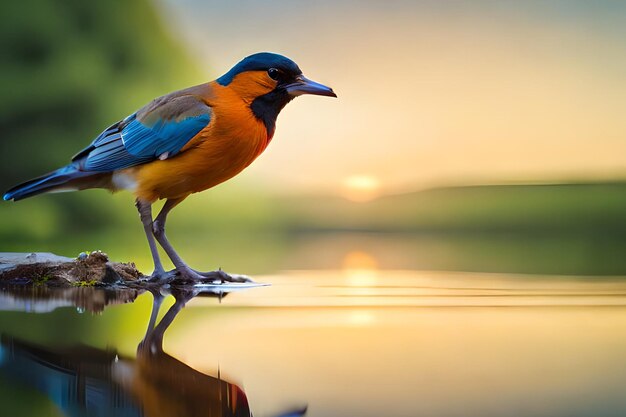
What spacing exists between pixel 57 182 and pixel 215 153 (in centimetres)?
115

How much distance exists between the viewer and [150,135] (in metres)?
4.61

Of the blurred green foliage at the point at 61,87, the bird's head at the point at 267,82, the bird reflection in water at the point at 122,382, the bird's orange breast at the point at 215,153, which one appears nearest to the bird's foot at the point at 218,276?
the bird's orange breast at the point at 215,153

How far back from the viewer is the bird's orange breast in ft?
14.5

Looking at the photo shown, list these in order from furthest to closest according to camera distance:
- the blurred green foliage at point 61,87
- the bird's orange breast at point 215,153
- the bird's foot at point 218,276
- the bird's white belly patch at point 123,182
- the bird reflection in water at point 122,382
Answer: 1. the blurred green foliage at point 61,87
2. the bird's foot at point 218,276
3. the bird's white belly patch at point 123,182
4. the bird's orange breast at point 215,153
5. the bird reflection in water at point 122,382

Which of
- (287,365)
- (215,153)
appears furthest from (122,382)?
(215,153)

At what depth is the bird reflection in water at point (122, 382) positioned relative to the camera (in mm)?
1902

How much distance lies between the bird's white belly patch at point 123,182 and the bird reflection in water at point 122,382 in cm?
194

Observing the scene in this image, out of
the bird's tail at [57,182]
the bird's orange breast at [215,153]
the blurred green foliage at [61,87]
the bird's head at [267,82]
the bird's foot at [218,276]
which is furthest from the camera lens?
the blurred green foliage at [61,87]

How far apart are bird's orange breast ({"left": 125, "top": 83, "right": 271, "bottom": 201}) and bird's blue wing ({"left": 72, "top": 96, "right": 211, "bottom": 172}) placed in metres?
0.05

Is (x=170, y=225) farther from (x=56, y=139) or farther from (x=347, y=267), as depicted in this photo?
(x=347, y=267)

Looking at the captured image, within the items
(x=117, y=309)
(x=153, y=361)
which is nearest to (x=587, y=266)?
(x=117, y=309)

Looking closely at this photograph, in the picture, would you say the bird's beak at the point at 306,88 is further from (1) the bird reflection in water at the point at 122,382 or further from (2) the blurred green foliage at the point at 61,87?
(2) the blurred green foliage at the point at 61,87

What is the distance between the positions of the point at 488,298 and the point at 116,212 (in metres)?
9.01

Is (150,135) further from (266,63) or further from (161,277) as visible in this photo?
(161,277)
